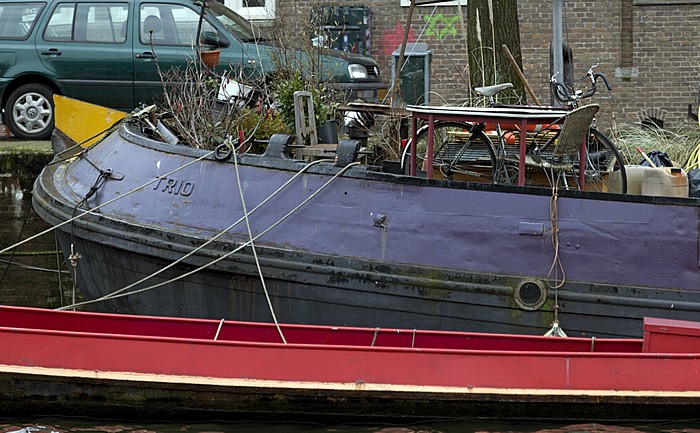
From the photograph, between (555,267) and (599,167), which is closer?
(555,267)

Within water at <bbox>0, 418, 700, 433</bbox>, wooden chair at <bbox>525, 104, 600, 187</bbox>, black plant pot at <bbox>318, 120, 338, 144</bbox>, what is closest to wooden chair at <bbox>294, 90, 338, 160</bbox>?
black plant pot at <bbox>318, 120, 338, 144</bbox>

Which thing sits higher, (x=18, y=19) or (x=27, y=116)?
(x=18, y=19)

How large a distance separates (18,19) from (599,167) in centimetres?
688

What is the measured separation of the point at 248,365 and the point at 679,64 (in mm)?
10791

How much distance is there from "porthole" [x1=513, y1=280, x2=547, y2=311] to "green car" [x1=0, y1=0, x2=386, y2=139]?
4.80 m

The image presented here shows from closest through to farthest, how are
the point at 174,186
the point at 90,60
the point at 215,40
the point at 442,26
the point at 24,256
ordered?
the point at 174,186
the point at 24,256
the point at 90,60
the point at 215,40
the point at 442,26

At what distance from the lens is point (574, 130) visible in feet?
21.5

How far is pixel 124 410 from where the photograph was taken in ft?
20.4

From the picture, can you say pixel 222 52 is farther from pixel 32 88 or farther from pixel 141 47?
pixel 32 88

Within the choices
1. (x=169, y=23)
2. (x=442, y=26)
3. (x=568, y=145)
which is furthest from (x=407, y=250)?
(x=442, y=26)

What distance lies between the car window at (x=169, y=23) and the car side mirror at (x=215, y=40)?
0.24ft

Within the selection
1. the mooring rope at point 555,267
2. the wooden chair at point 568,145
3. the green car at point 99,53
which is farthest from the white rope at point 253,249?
the green car at point 99,53

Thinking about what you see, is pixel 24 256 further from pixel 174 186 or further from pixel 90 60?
pixel 174 186

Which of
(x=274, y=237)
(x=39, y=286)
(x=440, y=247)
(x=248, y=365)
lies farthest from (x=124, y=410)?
(x=39, y=286)
